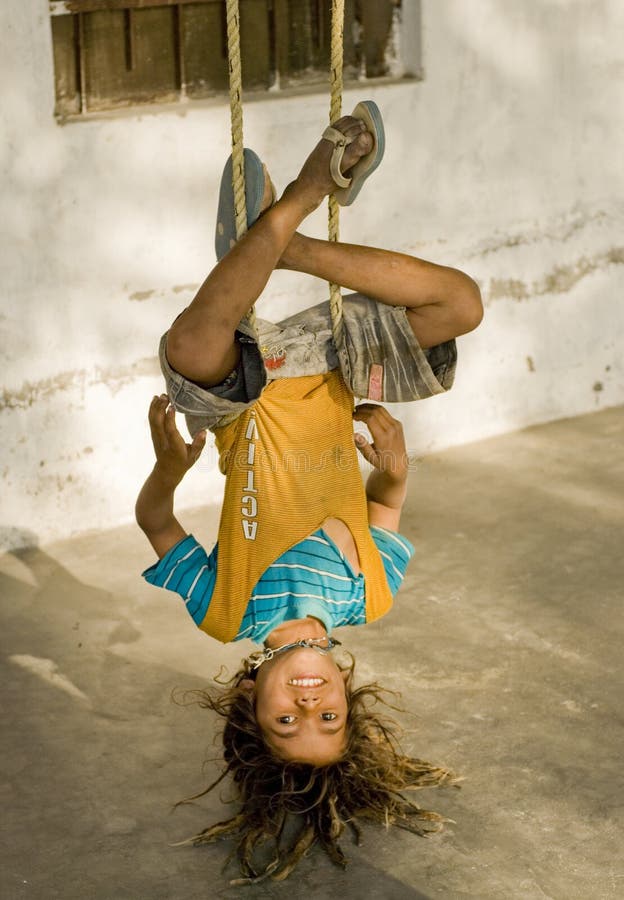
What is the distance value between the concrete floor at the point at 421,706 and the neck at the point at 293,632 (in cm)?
38

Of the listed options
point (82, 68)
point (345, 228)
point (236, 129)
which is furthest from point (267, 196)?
point (345, 228)

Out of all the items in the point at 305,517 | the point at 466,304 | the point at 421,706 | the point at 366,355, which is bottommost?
the point at 421,706

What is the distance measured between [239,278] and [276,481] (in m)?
0.46

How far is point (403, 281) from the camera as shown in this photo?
2631mm

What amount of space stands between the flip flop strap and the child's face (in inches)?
34.8

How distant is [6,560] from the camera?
3945mm

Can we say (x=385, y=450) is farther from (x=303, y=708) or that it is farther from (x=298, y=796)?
(x=298, y=796)

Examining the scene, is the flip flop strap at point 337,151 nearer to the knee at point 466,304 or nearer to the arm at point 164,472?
the knee at point 466,304

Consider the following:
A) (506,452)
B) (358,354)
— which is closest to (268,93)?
(506,452)

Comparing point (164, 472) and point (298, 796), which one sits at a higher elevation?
point (164, 472)

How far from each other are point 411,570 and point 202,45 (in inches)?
63.7

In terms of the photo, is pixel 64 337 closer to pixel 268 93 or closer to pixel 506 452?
pixel 268 93

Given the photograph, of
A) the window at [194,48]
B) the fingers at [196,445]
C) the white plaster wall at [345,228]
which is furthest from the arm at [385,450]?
the window at [194,48]

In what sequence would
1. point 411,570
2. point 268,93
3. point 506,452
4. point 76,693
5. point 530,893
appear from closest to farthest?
point 530,893, point 76,693, point 411,570, point 268,93, point 506,452
